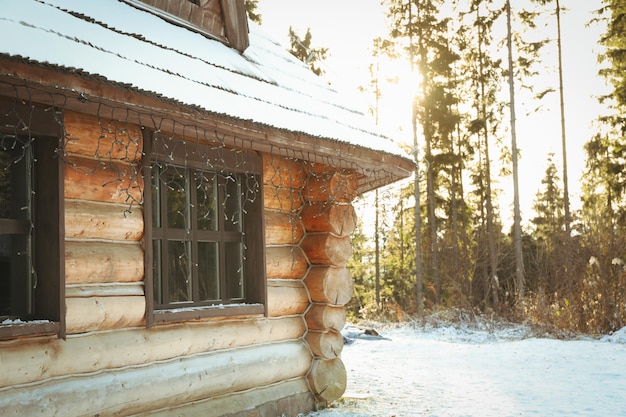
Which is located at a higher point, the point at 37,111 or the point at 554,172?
the point at 554,172

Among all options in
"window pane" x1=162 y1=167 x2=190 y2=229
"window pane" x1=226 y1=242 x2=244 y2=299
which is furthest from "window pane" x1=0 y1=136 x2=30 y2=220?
"window pane" x1=226 y1=242 x2=244 y2=299

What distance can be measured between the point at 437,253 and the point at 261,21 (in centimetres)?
1031

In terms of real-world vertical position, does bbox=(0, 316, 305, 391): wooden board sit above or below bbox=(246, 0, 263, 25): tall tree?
below

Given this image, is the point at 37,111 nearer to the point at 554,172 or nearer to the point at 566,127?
the point at 566,127

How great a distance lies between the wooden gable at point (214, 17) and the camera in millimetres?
6566

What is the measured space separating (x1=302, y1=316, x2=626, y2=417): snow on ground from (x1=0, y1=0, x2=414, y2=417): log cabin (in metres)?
1.39

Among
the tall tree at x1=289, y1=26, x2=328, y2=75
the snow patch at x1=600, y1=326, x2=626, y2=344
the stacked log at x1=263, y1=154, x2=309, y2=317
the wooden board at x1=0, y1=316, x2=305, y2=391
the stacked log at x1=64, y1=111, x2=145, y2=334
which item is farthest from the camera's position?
the tall tree at x1=289, y1=26, x2=328, y2=75

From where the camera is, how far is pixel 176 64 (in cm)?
517

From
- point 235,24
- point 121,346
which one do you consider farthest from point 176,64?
point 121,346

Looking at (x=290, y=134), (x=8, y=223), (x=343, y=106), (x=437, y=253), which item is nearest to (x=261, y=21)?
(x=437, y=253)

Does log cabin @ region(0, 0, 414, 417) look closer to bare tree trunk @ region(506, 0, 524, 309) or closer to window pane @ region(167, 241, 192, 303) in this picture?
window pane @ region(167, 241, 192, 303)

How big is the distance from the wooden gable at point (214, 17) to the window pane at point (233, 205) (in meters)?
1.78

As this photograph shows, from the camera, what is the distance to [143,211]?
524 centimetres

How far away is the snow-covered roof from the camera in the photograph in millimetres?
3984
